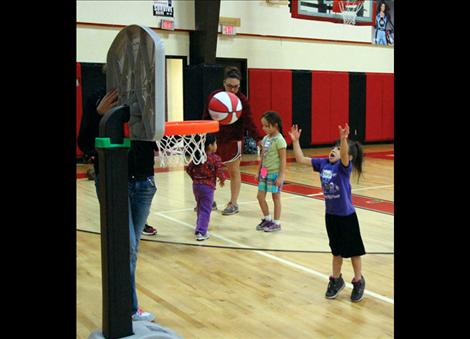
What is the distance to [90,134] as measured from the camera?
3.74 m

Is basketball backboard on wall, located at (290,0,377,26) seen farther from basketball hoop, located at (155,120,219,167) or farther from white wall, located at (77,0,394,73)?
basketball hoop, located at (155,120,219,167)

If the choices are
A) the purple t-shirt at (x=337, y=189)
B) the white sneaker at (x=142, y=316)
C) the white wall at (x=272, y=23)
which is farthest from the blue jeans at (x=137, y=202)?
the white wall at (x=272, y=23)

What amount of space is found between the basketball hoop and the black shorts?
1125 millimetres

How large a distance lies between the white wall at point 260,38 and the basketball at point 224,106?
718cm

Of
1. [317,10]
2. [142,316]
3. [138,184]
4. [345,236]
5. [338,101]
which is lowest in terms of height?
[142,316]

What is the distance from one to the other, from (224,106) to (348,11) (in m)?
8.01

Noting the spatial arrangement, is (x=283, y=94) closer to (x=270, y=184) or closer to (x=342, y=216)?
(x=270, y=184)

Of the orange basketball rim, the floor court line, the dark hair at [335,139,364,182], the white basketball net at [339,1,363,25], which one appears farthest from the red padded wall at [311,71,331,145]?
the orange basketball rim

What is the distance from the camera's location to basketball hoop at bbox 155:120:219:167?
3.90m

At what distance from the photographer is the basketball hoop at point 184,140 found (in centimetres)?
390

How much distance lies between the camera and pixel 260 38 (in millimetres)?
15969

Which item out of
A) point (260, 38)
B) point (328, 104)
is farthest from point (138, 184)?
point (328, 104)
